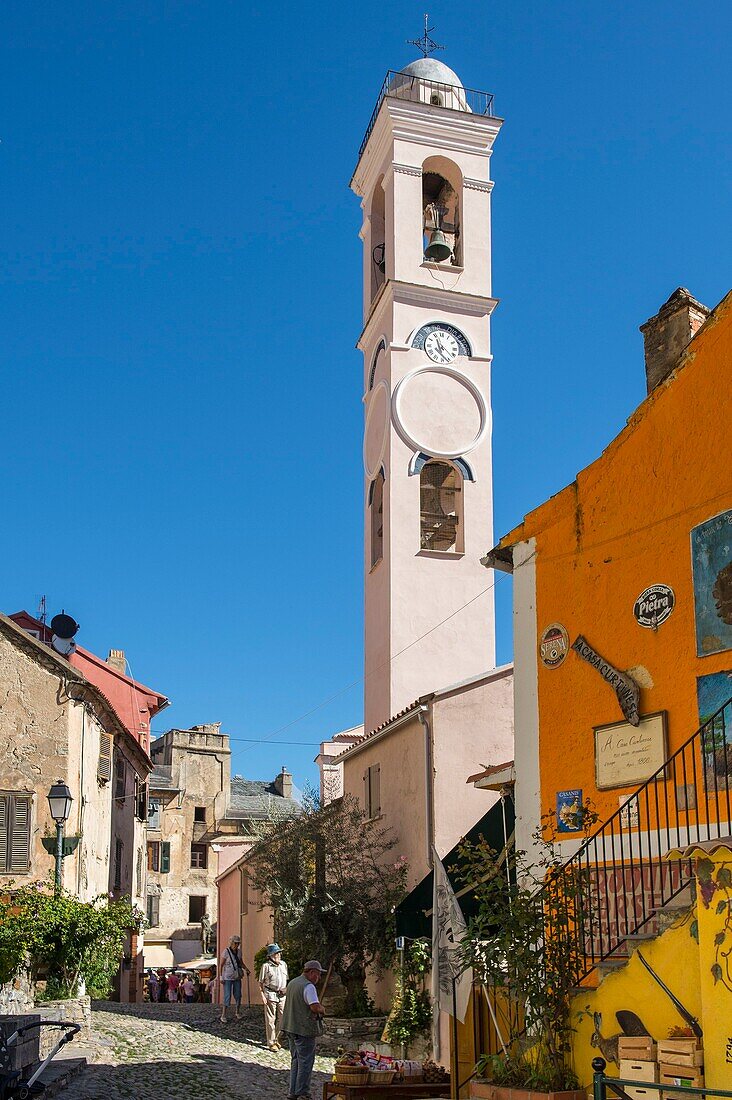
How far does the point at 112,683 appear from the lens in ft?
121

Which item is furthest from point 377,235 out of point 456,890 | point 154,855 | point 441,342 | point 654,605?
point 154,855

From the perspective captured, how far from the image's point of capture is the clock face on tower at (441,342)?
3033 cm

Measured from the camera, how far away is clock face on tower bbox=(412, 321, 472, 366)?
99.5 feet

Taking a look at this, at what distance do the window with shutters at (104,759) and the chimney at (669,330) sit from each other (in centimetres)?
1608

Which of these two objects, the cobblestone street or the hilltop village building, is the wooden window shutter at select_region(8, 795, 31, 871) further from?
the hilltop village building

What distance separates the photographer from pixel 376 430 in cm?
3089

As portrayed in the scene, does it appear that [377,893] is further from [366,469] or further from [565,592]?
[366,469]

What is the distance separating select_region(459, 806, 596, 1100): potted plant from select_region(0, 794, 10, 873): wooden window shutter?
44.6 feet

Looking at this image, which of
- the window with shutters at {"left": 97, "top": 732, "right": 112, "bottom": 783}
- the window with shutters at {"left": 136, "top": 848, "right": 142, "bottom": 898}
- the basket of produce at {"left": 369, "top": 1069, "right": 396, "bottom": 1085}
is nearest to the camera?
the basket of produce at {"left": 369, "top": 1069, "right": 396, "bottom": 1085}

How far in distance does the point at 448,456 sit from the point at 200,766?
33508mm

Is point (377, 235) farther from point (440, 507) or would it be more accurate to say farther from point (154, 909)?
point (154, 909)

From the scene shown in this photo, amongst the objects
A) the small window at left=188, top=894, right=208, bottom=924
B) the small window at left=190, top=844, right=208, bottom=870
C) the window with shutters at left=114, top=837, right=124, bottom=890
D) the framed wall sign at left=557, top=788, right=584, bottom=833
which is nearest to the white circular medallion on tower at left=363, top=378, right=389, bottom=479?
the window with shutters at left=114, top=837, right=124, bottom=890

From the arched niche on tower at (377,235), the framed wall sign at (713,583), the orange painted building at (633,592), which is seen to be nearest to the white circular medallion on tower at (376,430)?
the arched niche on tower at (377,235)

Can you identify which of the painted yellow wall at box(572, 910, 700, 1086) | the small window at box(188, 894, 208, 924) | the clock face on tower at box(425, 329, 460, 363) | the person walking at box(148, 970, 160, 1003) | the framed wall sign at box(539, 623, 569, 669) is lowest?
the person walking at box(148, 970, 160, 1003)
